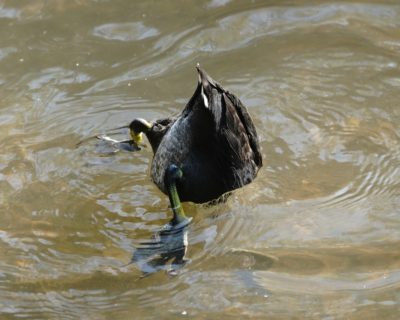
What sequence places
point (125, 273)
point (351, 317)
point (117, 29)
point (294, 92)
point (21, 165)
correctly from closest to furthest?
point (351, 317), point (125, 273), point (21, 165), point (294, 92), point (117, 29)

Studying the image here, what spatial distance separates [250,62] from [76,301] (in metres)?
2.65

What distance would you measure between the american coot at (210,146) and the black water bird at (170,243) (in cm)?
7

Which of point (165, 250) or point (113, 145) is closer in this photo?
point (165, 250)

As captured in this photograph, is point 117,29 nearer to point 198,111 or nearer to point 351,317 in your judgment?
point 198,111

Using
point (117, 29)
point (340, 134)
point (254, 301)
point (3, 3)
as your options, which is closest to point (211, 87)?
point (254, 301)

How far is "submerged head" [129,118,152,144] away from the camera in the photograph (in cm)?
520

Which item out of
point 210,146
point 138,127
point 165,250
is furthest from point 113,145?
point 210,146

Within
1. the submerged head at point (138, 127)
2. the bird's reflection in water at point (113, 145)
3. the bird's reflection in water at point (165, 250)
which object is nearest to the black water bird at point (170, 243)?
the bird's reflection in water at point (165, 250)

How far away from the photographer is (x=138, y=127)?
17.1 feet

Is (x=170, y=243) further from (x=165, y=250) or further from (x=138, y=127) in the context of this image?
(x=138, y=127)

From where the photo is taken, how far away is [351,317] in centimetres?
400

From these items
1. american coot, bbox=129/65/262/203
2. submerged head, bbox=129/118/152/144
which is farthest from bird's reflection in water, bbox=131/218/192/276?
submerged head, bbox=129/118/152/144

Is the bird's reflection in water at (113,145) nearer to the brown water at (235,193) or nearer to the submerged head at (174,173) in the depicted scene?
the brown water at (235,193)

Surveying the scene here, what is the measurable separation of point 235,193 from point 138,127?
0.89m
